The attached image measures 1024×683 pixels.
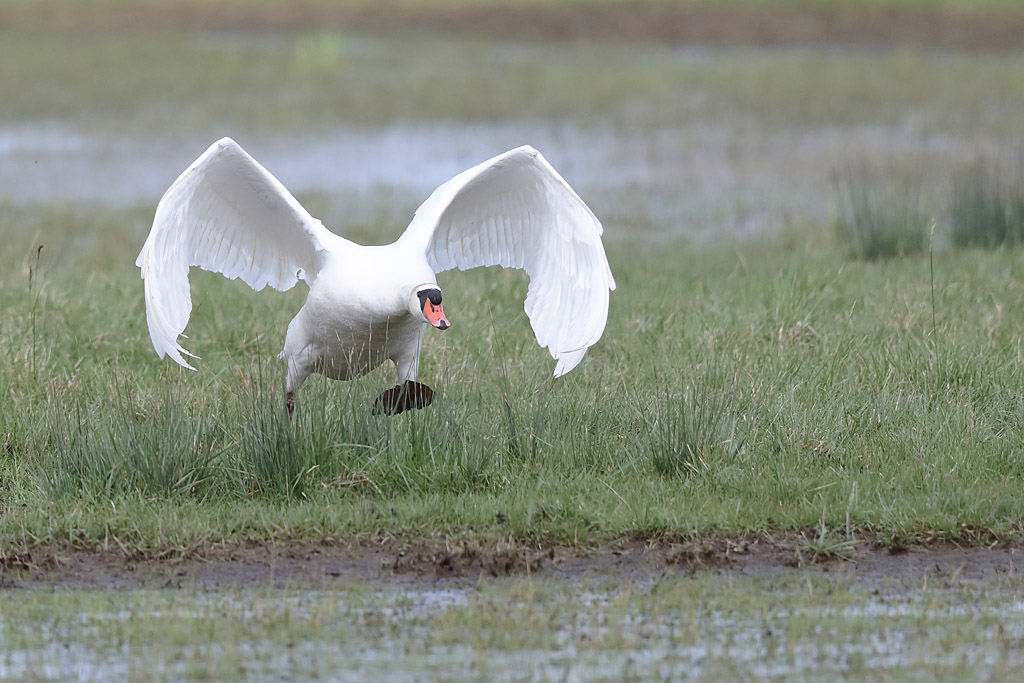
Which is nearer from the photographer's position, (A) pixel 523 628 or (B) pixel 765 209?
(A) pixel 523 628

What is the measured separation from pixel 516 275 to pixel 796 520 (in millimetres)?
4674

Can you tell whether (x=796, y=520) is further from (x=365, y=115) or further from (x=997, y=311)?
(x=365, y=115)

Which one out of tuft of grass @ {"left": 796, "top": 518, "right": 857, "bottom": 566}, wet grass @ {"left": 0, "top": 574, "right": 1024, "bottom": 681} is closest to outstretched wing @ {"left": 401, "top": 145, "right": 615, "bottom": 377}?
tuft of grass @ {"left": 796, "top": 518, "right": 857, "bottom": 566}

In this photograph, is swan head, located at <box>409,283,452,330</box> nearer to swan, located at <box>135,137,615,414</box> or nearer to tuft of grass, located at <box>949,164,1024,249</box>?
swan, located at <box>135,137,615,414</box>

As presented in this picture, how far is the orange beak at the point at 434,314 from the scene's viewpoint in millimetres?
6520

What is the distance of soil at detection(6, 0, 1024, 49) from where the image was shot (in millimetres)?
30516

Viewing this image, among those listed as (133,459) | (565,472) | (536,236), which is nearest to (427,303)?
(565,472)

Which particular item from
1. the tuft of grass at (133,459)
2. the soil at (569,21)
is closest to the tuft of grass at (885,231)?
the tuft of grass at (133,459)

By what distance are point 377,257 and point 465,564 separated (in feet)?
5.54

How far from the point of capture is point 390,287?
6820 mm

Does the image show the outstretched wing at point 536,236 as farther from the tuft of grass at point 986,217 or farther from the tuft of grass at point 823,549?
the tuft of grass at point 986,217

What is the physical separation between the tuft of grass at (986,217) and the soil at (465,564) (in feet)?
19.3

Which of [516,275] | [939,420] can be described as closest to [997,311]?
[939,420]

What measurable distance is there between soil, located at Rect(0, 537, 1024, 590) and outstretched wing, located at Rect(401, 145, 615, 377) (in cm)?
118
